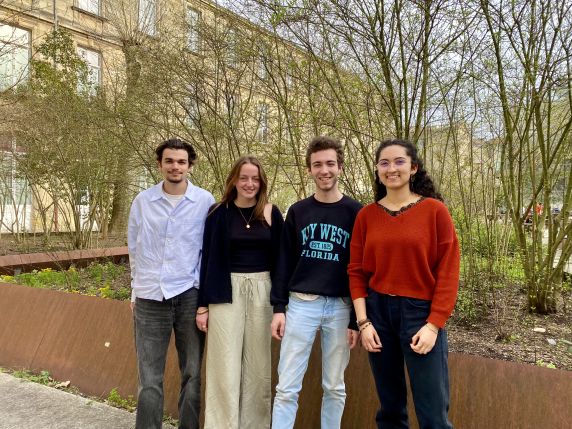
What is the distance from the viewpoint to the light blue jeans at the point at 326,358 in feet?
8.30

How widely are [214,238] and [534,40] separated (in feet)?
10.7

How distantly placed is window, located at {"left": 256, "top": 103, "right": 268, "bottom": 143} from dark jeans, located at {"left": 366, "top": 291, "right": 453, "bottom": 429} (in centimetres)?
432

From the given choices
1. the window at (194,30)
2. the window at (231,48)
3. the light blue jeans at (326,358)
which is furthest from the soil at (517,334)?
the window at (194,30)

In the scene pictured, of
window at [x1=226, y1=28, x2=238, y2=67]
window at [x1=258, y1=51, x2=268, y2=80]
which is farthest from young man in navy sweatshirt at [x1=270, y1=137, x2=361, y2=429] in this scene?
window at [x1=226, y1=28, x2=238, y2=67]

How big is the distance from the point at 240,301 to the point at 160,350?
61cm

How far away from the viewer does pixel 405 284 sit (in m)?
2.19

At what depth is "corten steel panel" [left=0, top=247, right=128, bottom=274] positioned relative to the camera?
770 cm

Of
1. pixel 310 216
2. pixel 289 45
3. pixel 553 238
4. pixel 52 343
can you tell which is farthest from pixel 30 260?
pixel 553 238

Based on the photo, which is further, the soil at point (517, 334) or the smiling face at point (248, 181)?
the soil at point (517, 334)

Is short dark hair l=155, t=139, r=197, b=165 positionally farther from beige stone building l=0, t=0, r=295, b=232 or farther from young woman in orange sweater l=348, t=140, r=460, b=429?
beige stone building l=0, t=0, r=295, b=232

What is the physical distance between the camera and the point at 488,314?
4641 mm

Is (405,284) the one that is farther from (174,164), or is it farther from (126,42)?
(126,42)

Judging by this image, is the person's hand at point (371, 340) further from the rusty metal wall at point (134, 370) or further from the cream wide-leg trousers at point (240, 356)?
the rusty metal wall at point (134, 370)

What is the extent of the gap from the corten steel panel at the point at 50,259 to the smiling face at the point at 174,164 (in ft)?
16.8
